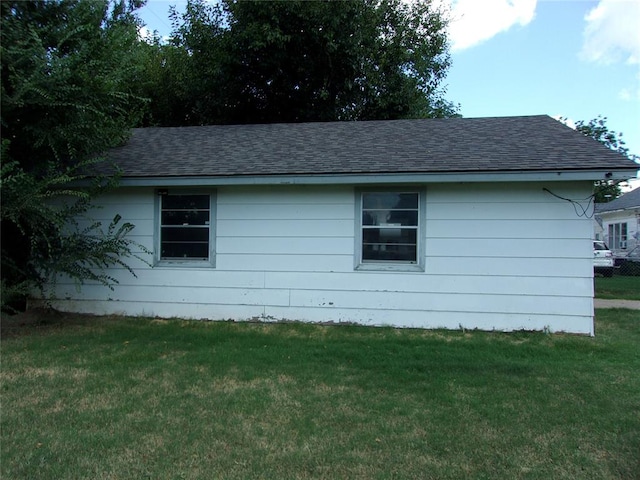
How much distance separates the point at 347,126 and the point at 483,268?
4557 mm

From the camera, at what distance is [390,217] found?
24.8 ft

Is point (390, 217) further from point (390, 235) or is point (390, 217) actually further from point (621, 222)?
point (621, 222)

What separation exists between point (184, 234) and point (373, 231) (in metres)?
3.41

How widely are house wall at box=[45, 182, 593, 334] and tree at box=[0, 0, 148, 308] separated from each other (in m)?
0.96

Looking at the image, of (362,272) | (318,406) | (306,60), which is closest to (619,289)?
(362,272)

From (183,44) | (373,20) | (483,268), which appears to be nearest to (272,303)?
(483,268)

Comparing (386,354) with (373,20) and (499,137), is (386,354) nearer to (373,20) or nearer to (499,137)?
(499,137)

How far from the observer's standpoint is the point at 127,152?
29.7 ft

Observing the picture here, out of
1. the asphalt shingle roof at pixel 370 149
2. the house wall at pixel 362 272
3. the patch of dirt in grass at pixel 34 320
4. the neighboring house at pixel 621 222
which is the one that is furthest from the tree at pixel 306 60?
the neighboring house at pixel 621 222

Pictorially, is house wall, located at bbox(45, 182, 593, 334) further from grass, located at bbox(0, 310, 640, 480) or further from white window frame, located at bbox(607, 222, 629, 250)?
white window frame, located at bbox(607, 222, 629, 250)

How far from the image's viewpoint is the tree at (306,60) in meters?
14.4

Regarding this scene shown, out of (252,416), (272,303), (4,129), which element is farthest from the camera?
(272,303)

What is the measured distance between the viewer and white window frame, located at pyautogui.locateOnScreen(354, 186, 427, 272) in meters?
7.42

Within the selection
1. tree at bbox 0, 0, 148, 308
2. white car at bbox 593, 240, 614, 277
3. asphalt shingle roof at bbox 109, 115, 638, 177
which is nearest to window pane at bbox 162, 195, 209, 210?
asphalt shingle roof at bbox 109, 115, 638, 177
